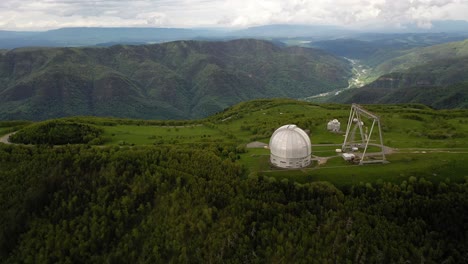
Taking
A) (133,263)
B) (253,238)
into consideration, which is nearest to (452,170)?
(253,238)

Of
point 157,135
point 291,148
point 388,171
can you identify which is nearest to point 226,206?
point 291,148

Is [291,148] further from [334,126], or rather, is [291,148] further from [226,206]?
[334,126]

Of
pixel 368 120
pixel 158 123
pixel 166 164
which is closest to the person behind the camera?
pixel 166 164

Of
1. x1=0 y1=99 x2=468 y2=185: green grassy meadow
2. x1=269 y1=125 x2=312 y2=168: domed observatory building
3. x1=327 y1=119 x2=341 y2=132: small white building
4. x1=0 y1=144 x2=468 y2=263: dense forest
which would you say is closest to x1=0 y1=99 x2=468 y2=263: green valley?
x1=0 y1=144 x2=468 y2=263: dense forest

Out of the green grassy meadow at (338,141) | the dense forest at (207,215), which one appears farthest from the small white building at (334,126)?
the dense forest at (207,215)

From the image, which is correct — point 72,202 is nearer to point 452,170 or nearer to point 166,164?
point 166,164
